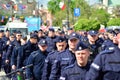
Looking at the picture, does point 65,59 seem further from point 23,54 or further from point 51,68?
point 23,54

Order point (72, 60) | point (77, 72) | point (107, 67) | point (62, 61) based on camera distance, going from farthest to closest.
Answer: point (62, 61)
point (72, 60)
point (77, 72)
point (107, 67)

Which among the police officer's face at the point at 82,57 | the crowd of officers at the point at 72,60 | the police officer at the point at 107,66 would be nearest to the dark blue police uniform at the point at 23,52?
the crowd of officers at the point at 72,60

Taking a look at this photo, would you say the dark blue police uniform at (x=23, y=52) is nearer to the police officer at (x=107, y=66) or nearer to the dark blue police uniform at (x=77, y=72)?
the dark blue police uniform at (x=77, y=72)

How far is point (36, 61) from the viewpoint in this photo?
9234 mm

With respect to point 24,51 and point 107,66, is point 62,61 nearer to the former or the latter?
point 107,66

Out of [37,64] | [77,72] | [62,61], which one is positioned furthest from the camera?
[37,64]

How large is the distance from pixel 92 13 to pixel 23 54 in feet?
210

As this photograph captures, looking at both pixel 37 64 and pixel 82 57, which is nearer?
pixel 82 57

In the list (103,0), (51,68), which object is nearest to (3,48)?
(51,68)

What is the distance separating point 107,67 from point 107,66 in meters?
0.01

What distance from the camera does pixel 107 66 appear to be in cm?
516

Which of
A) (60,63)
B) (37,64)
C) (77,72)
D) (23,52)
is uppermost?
(77,72)

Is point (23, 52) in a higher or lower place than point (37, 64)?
lower

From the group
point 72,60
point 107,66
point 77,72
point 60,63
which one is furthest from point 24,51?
point 107,66
